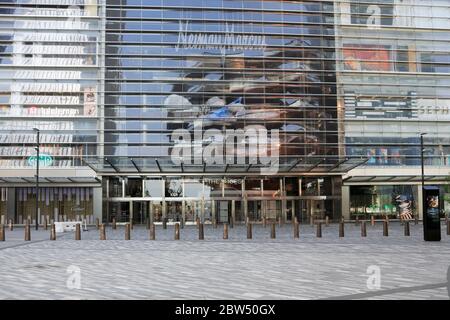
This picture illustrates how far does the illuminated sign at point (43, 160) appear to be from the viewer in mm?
49094

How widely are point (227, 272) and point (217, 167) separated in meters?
33.1

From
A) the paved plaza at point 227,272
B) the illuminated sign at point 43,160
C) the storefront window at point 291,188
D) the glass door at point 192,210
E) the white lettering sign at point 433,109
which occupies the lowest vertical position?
the paved plaza at point 227,272

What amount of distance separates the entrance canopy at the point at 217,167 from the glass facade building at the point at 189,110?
1.07 feet

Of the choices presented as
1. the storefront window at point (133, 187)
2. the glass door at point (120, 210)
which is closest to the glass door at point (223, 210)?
the storefront window at point (133, 187)

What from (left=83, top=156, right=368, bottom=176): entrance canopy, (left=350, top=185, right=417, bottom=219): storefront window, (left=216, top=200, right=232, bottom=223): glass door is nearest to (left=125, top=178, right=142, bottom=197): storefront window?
(left=83, top=156, right=368, bottom=176): entrance canopy

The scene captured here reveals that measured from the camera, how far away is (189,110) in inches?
1924

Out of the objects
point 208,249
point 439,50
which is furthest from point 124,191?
point 439,50

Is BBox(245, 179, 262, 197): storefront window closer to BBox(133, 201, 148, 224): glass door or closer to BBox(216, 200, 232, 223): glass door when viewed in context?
BBox(216, 200, 232, 223): glass door

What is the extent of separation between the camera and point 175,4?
5000 centimetres

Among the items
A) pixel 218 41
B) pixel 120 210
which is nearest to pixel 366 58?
pixel 218 41

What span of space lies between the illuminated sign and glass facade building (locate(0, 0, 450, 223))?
0.57 ft

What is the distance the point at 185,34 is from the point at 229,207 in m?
16.2

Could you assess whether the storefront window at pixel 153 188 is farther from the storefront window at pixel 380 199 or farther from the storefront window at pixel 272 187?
the storefront window at pixel 380 199

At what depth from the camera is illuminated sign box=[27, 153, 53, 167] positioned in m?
49.1
